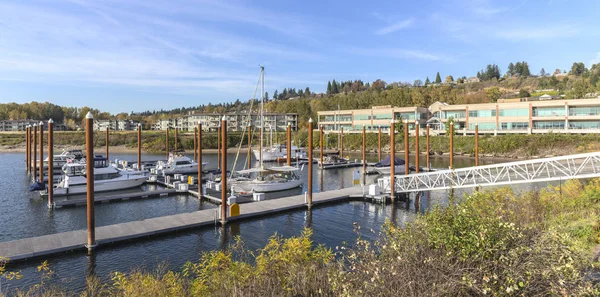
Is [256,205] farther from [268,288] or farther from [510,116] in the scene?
[510,116]

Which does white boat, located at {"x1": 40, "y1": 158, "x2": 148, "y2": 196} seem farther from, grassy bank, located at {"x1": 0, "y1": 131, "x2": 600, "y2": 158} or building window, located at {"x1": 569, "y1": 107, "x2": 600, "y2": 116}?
building window, located at {"x1": 569, "y1": 107, "x2": 600, "y2": 116}

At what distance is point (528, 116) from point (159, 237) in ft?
286

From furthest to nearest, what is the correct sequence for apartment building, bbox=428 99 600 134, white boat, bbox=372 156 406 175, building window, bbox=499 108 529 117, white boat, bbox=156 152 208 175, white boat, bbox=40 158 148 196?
building window, bbox=499 108 529 117, apartment building, bbox=428 99 600 134, white boat, bbox=156 152 208 175, white boat, bbox=372 156 406 175, white boat, bbox=40 158 148 196

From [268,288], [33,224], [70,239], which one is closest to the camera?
[268,288]

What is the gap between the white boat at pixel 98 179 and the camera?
Answer: 35375mm

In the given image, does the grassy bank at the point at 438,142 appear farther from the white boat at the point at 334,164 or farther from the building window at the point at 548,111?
the white boat at the point at 334,164

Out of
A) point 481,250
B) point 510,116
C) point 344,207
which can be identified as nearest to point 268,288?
point 481,250

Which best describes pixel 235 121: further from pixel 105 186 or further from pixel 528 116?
pixel 105 186

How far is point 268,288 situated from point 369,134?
101 m

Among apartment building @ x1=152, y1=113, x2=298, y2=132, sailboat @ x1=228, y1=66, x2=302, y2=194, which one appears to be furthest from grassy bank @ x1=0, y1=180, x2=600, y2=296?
apartment building @ x1=152, y1=113, x2=298, y2=132

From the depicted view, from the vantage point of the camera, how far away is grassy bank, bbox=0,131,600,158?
72.6 meters

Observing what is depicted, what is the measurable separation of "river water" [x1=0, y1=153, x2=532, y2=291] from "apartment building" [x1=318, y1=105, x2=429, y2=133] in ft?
239

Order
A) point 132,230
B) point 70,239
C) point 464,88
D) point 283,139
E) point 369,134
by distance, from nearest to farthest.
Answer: point 70,239
point 132,230
point 369,134
point 283,139
point 464,88

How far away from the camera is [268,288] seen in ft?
29.0
